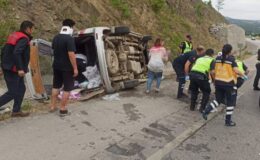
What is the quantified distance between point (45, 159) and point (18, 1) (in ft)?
27.3

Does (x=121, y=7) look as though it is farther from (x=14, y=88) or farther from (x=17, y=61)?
(x=17, y=61)

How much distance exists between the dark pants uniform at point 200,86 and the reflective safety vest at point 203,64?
0.30 feet

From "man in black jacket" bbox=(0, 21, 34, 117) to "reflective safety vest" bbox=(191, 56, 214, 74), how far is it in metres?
3.72

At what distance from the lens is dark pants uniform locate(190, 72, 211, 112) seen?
9.05 m

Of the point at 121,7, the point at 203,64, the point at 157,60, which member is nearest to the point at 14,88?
the point at 203,64

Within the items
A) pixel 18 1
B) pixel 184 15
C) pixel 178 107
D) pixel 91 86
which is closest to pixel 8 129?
pixel 91 86

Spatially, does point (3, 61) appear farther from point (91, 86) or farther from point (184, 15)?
point (184, 15)

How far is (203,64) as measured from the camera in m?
9.05

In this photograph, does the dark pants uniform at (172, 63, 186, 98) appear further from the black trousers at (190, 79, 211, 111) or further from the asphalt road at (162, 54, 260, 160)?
the asphalt road at (162, 54, 260, 160)

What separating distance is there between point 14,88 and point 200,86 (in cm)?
408

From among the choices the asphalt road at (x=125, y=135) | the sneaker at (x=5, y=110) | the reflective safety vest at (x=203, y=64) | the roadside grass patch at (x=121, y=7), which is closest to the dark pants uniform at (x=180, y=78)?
the asphalt road at (x=125, y=135)

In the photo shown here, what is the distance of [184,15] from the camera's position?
2891cm

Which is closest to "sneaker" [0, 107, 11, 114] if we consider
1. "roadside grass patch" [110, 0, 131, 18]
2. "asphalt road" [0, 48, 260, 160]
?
"asphalt road" [0, 48, 260, 160]

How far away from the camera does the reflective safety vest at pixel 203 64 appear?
9000mm
